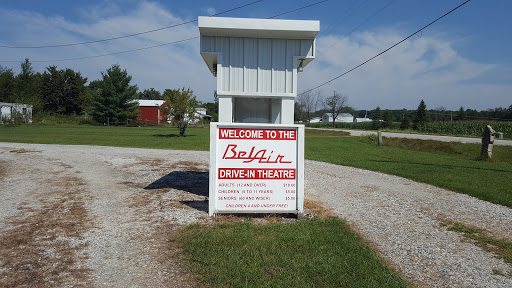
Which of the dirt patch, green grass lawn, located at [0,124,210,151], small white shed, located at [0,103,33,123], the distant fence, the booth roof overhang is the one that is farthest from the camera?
small white shed, located at [0,103,33,123]

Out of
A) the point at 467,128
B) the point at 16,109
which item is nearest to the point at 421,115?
the point at 467,128

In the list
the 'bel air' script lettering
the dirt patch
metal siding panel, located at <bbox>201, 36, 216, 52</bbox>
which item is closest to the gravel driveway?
the dirt patch

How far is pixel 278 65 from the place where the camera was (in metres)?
6.83

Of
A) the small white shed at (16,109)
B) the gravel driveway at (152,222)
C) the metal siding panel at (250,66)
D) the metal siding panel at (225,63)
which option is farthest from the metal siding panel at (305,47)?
the small white shed at (16,109)

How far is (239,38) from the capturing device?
6.78 m

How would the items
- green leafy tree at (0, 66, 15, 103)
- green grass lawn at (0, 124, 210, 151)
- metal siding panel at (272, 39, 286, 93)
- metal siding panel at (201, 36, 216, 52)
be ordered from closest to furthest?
metal siding panel at (201, 36, 216, 52) → metal siding panel at (272, 39, 286, 93) → green grass lawn at (0, 124, 210, 151) → green leafy tree at (0, 66, 15, 103)

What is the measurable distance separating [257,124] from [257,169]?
80 cm

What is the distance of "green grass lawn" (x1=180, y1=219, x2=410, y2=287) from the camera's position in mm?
3572

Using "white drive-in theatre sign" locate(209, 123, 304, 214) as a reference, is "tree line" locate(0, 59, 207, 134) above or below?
above

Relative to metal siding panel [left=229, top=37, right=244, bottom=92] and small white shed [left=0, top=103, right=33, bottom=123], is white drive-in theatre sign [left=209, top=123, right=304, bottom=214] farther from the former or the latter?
small white shed [left=0, top=103, right=33, bottom=123]

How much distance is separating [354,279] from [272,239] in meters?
1.45

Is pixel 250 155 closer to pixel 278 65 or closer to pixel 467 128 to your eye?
pixel 278 65

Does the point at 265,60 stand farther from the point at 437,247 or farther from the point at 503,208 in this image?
the point at 503,208

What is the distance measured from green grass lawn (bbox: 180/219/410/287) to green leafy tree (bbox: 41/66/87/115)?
74628 mm
